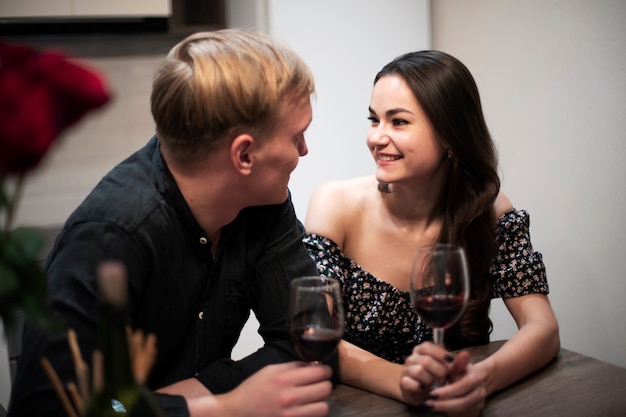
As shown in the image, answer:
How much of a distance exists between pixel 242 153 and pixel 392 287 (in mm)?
728

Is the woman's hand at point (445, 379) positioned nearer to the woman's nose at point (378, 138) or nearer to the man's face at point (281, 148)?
the man's face at point (281, 148)

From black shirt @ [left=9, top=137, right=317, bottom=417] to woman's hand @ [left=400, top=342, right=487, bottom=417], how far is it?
0.30 metres

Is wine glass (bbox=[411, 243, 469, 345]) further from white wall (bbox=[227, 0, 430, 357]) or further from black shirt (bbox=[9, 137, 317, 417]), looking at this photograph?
white wall (bbox=[227, 0, 430, 357])

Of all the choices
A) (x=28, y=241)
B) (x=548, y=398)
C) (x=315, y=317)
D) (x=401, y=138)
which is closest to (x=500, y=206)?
(x=401, y=138)

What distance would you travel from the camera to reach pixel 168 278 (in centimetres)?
142

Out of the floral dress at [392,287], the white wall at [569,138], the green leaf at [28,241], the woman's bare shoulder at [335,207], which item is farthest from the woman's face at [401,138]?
the green leaf at [28,241]

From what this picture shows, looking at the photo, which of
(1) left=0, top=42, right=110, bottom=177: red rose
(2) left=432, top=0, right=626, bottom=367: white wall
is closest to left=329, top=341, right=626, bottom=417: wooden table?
(1) left=0, top=42, right=110, bottom=177: red rose

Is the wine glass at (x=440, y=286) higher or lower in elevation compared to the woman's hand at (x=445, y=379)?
higher

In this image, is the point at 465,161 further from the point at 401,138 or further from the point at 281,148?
the point at 281,148

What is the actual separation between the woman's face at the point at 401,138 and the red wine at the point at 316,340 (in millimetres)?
836

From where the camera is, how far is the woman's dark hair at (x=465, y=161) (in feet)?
6.17

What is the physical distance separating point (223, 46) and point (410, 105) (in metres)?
0.70

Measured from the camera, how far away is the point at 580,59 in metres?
2.65

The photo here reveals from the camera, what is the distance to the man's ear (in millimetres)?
1363
